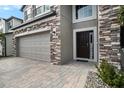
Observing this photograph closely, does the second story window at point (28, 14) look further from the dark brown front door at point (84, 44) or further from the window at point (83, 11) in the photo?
the dark brown front door at point (84, 44)

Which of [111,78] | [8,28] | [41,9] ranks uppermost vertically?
[41,9]

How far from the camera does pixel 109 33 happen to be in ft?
18.2

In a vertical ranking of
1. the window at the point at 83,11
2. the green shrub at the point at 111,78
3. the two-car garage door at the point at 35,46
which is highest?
the window at the point at 83,11

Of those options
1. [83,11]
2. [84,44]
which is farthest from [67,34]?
[83,11]

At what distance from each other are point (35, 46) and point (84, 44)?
4.07 metres

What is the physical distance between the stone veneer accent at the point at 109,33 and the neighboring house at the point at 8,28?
11426 mm

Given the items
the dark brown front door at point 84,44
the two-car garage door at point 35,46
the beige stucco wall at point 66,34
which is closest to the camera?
the beige stucco wall at point 66,34

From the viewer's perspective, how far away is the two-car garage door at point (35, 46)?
896cm

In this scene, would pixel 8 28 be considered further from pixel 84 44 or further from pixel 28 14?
pixel 84 44

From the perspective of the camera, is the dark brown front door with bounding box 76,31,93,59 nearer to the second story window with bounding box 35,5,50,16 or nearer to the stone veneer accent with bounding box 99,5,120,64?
the stone veneer accent with bounding box 99,5,120,64

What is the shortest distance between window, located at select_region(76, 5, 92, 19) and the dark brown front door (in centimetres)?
125

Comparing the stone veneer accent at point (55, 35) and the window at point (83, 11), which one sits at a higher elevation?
the window at point (83, 11)

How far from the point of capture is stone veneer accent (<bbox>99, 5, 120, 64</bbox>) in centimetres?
530

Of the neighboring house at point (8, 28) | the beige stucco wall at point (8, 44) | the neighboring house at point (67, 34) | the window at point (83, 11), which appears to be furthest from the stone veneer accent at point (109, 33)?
the beige stucco wall at point (8, 44)
